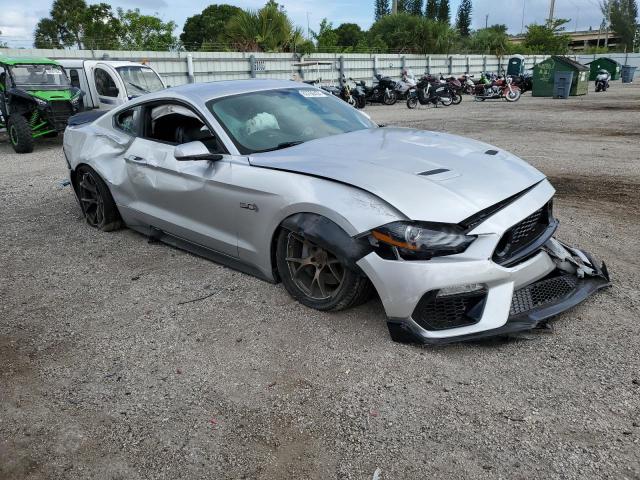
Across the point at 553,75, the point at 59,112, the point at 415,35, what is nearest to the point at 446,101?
the point at 553,75

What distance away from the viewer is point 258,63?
24.0 meters

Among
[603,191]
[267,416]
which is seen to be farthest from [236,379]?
[603,191]

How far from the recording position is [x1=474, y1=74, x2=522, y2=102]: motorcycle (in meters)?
23.1

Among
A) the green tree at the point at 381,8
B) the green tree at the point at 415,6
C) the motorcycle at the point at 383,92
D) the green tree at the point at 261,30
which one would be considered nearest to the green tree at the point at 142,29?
the green tree at the point at 261,30

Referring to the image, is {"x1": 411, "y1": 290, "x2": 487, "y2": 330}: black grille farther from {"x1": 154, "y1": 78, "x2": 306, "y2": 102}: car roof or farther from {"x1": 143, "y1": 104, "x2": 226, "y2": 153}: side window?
{"x1": 154, "y1": 78, "x2": 306, "y2": 102}: car roof

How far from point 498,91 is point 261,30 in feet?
37.8

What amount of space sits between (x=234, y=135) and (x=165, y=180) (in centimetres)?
79

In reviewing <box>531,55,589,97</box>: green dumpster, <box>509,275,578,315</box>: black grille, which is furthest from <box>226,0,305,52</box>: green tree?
<box>509,275,578,315</box>: black grille

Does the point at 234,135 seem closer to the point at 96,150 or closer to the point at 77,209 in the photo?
the point at 96,150

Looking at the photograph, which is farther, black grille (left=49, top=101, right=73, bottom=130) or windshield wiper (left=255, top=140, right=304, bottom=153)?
black grille (left=49, top=101, right=73, bottom=130)

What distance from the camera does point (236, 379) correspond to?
2.84 m

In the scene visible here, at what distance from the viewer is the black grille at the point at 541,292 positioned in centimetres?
298

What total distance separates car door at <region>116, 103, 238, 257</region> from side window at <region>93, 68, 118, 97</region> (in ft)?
32.3

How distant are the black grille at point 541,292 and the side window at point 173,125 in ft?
8.04
